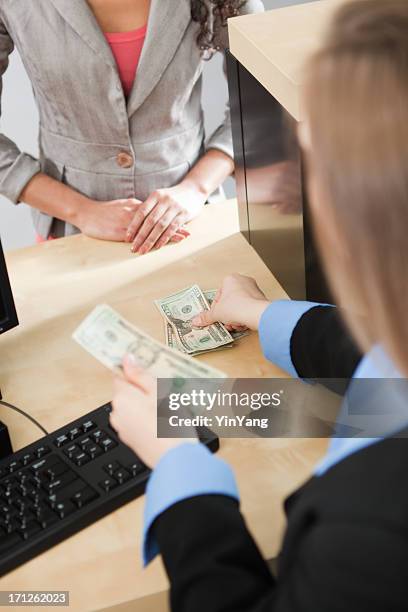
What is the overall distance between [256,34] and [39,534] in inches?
28.3

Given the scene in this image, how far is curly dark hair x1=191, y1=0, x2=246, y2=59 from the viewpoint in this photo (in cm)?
163

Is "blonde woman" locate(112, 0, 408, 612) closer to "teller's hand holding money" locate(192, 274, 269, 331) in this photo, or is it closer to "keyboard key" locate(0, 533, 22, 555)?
"keyboard key" locate(0, 533, 22, 555)

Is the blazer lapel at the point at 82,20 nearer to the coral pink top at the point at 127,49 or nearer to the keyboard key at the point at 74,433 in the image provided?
the coral pink top at the point at 127,49

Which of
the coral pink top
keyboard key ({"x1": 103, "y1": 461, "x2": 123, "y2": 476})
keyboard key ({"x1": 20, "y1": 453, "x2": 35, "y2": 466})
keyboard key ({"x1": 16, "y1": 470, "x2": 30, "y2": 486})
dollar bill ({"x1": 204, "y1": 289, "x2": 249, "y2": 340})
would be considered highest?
the coral pink top

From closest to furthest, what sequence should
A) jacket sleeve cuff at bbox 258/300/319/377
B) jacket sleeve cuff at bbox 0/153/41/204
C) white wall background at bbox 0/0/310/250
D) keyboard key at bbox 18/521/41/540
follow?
keyboard key at bbox 18/521/41/540
jacket sleeve cuff at bbox 258/300/319/377
jacket sleeve cuff at bbox 0/153/41/204
white wall background at bbox 0/0/310/250

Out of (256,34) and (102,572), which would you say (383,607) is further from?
(256,34)

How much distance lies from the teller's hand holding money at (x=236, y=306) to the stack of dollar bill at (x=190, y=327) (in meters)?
0.01

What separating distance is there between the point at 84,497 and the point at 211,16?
3.45 feet

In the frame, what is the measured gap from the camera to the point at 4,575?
2.86 ft

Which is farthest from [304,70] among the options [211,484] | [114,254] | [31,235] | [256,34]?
[31,235]

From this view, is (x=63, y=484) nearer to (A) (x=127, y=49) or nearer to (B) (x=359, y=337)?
(B) (x=359, y=337)

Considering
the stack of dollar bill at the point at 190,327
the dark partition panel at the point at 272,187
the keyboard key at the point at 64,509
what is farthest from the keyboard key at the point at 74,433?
the dark partition panel at the point at 272,187

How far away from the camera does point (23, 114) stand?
2.90 m

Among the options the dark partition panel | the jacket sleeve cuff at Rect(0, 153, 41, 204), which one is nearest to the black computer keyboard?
the dark partition panel
